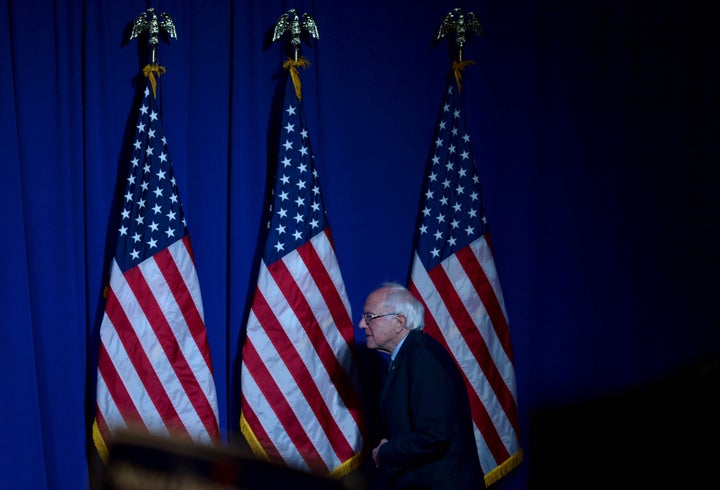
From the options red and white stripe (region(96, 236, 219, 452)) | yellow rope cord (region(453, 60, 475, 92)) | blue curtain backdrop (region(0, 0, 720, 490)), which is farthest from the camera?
yellow rope cord (region(453, 60, 475, 92))

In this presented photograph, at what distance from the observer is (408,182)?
384cm

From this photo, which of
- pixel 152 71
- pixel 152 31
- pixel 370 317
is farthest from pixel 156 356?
pixel 152 31

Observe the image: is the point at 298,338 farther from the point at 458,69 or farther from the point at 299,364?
the point at 458,69

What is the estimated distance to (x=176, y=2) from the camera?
340 cm

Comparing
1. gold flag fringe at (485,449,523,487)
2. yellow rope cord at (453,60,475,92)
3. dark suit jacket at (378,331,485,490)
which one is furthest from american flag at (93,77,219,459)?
yellow rope cord at (453,60,475,92)

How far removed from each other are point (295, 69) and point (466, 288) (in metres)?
1.36

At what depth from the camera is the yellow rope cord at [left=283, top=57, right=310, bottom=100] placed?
3.27m

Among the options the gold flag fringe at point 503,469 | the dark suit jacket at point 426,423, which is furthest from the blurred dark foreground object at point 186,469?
the gold flag fringe at point 503,469

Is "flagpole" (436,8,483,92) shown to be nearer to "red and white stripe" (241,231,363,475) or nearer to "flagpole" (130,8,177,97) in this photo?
"red and white stripe" (241,231,363,475)

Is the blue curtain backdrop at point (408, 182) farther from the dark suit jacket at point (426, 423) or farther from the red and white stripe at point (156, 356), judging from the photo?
the dark suit jacket at point (426, 423)

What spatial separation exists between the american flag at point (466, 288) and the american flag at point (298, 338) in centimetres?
51

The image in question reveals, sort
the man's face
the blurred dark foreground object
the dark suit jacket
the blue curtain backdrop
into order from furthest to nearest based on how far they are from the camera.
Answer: the blue curtain backdrop, the man's face, the dark suit jacket, the blurred dark foreground object

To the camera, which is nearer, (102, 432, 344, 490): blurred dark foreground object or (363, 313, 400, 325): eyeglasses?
(102, 432, 344, 490): blurred dark foreground object

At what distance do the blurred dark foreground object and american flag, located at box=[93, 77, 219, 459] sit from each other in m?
1.93
